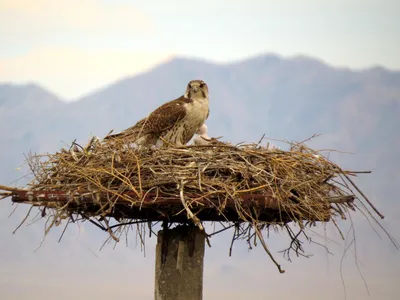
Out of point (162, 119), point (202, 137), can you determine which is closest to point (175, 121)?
point (162, 119)

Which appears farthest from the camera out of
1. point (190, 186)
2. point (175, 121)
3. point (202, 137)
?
point (175, 121)

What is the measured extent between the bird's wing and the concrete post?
1.55 meters

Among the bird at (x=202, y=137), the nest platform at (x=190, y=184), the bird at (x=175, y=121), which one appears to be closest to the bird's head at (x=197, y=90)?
the bird at (x=175, y=121)

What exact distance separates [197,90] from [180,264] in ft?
8.02

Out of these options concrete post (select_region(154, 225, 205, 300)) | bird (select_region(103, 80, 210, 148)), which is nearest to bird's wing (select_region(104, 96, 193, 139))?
bird (select_region(103, 80, 210, 148))

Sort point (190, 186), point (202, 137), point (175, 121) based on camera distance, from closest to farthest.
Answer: point (190, 186) → point (202, 137) → point (175, 121)

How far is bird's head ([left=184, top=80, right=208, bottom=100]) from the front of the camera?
9.58m

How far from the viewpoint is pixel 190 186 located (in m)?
7.37

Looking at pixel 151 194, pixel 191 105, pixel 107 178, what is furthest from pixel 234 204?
pixel 191 105

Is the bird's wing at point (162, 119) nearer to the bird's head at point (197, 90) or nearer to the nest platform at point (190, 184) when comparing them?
the bird's head at point (197, 90)

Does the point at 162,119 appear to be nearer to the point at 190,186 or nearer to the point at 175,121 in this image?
the point at 175,121

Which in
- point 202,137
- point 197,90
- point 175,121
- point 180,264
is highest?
point 197,90

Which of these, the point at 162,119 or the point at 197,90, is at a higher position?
the point at 197,90

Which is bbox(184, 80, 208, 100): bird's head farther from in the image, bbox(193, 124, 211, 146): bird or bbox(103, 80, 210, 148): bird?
bbox(193, 124, 211, 146): bird
